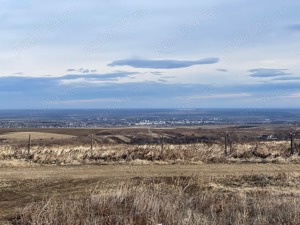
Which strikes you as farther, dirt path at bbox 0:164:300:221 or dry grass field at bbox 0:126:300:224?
dirt path at bbox 0:164:300:221

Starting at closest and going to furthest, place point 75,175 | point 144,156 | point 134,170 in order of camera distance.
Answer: point 75,175
point 134,170
point 144,156

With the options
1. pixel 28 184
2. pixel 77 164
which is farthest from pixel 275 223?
pixel 77 164

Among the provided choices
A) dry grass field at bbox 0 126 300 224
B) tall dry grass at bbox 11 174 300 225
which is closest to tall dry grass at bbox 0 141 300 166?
dry grass field at bbox 0 126 300 224

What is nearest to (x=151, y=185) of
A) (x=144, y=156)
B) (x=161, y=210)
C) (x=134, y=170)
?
(x=161, y=210)

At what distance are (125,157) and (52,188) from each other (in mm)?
9441

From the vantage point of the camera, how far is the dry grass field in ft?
38.5

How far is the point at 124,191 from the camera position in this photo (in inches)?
536

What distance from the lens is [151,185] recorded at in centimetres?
1623

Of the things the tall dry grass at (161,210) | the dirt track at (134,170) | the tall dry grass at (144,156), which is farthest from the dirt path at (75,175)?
the tall dry grass at (161,210)

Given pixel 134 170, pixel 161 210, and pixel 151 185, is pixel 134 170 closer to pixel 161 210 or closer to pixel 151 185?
pixel 151 185

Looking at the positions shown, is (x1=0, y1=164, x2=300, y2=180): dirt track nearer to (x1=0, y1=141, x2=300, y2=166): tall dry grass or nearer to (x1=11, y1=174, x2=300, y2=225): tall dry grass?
(x1=0, y1=141, x2=300, y2=166): tall dry grass

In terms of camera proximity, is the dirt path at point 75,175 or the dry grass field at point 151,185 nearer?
the dry grass field at point 151,185

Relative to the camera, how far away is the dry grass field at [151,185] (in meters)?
11.7

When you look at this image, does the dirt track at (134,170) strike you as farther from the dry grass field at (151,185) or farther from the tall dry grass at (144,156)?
the tall dry grass at (144,156)
